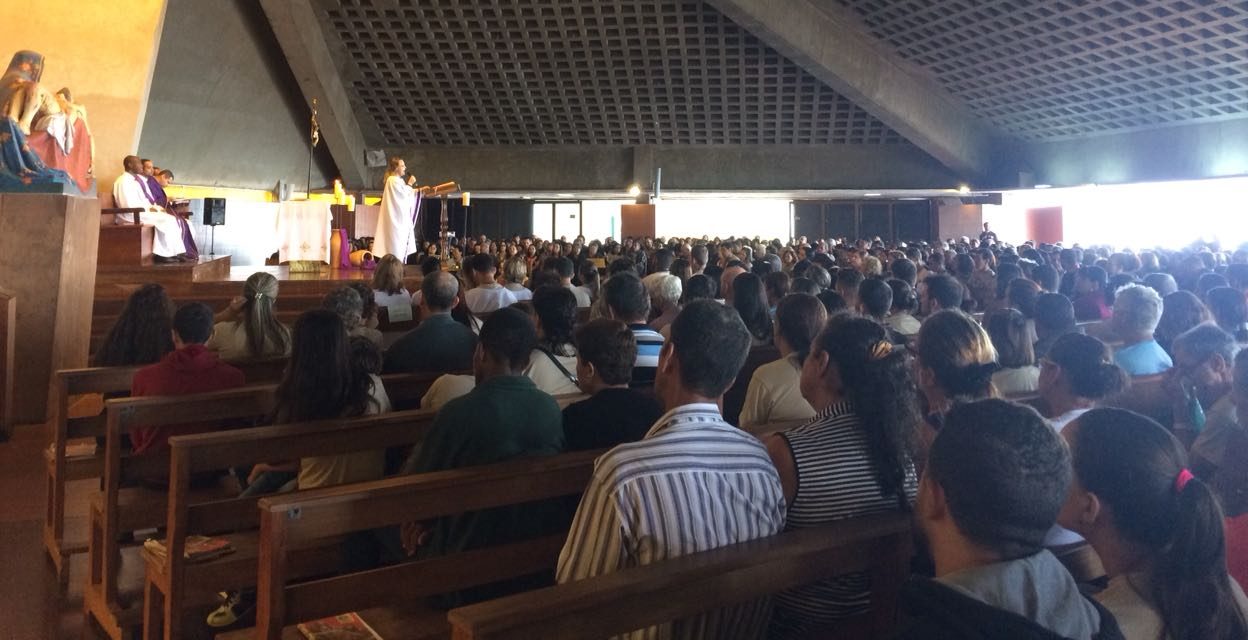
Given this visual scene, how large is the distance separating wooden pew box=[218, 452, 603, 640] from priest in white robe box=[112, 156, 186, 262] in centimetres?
857

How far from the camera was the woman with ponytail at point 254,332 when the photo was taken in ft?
15.9

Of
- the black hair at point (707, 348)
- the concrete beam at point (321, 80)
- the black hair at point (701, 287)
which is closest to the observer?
the black hair at point (707, 348)

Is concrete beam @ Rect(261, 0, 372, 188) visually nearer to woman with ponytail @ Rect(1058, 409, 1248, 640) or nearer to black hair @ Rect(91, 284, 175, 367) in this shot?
black hair @ Rect(91, 284, 175, 367)

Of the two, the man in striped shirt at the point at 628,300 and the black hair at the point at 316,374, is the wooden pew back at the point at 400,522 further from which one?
the man in striped shirt at the point at 628,300

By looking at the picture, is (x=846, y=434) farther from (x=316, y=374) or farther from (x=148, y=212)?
(x=148, y=212)

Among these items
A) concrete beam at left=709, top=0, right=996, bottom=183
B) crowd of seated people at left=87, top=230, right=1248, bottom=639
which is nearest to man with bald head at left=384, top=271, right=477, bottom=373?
crowd of seated people at left=87, top=230, right=1248, bottom=639

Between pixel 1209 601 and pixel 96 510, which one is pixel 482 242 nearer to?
pixel 96 510

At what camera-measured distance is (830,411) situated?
2.37m

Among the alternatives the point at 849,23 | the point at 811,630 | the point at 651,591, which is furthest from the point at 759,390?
the point at 849,23

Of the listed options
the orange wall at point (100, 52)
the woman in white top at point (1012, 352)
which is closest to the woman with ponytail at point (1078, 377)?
the woman in white top at point (1012, 352)

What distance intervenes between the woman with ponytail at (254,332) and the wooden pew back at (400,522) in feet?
8.97

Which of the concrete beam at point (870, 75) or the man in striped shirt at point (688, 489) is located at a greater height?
the concrete beam at point (870, 75)

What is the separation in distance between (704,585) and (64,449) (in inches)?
126

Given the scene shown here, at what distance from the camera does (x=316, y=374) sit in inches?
127
